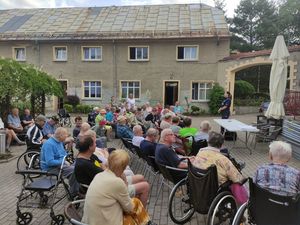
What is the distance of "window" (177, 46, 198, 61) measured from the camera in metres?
21.4

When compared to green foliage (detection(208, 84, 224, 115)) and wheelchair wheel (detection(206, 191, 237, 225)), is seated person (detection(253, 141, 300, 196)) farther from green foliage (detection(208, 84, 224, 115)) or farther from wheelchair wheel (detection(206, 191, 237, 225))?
green foliage (detection(208, 84, 224, 115))

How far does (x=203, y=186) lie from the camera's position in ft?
12.5

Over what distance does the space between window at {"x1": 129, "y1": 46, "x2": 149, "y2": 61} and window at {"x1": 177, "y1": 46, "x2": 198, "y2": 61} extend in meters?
2.30

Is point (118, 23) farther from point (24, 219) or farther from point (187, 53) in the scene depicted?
point (24, 219)

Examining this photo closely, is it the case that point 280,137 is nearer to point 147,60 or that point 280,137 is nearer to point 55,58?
point 147,60

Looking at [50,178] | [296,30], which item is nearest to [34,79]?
[50,178]

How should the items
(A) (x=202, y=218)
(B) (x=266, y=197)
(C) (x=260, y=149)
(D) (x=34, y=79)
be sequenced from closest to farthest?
(B) (x=266, y=197) < (A) (x=202, y=218) < (C) (x=260, y=149) < (D) (x=34, y=79)

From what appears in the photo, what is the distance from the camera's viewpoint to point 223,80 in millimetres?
20766

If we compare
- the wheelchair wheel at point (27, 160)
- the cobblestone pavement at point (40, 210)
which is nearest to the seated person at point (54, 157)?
the cobblestone pavement at point (40, 210)

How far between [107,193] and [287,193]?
6.20 ft

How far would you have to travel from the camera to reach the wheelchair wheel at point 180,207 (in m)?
4.33

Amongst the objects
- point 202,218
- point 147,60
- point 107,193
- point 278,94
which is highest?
point 147,60

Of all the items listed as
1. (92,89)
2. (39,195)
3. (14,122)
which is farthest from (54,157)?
(92,89)

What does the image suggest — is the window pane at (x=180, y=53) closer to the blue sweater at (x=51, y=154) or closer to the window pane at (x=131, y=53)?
the window pane at (x=131, y=53)
